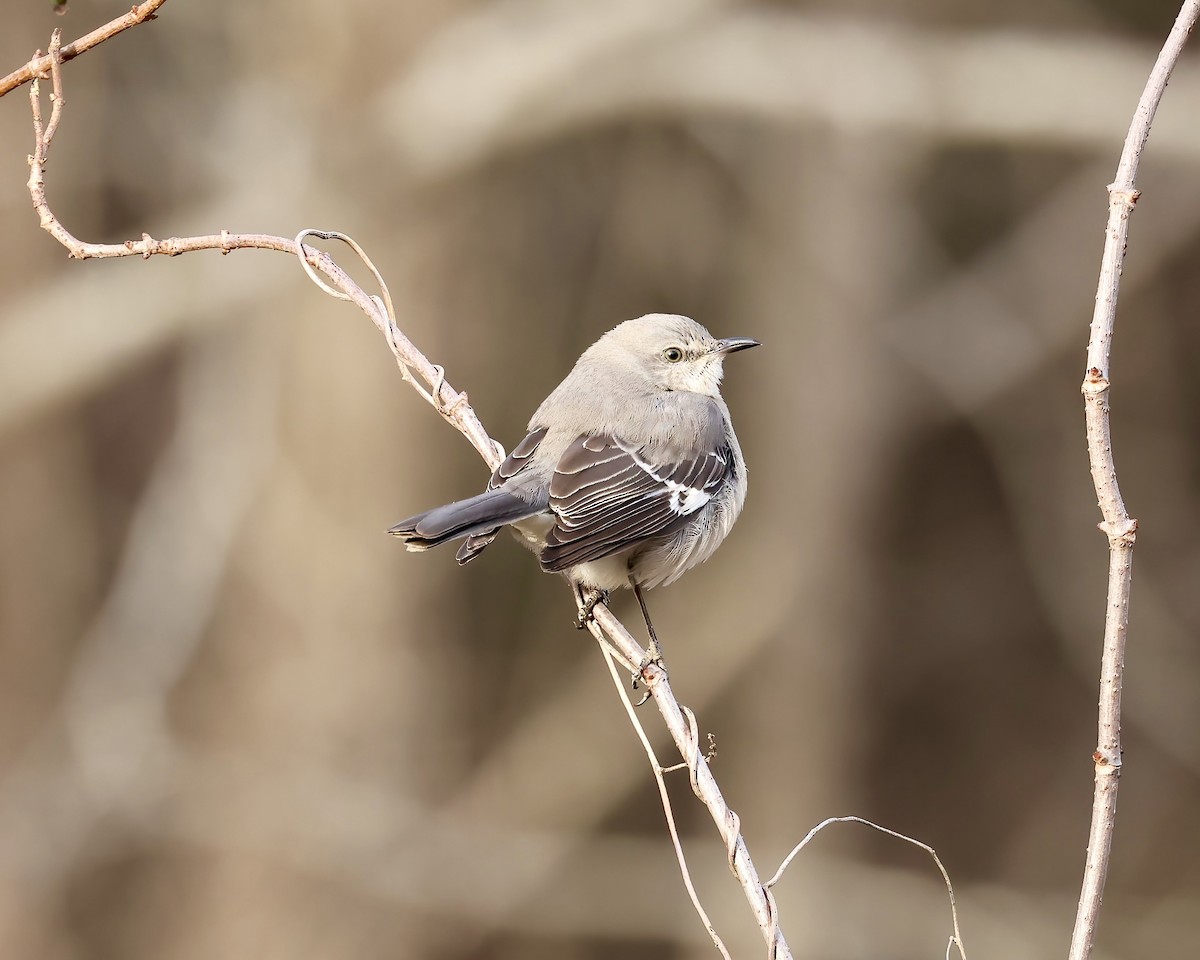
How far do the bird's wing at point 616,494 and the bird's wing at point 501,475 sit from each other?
0.35 ft

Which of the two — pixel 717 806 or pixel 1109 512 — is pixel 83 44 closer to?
pixel 717 806

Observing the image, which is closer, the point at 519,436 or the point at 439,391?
the point at 439,391

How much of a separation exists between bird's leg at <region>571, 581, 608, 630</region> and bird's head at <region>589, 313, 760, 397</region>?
91 centimetres

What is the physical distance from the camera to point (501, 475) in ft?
11.8

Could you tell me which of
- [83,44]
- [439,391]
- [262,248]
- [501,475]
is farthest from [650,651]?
[83,44]

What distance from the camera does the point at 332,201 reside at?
720 centimetres

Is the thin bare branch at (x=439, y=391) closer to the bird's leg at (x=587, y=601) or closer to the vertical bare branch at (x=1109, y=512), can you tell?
the bird's leg at (x=587, y=601)

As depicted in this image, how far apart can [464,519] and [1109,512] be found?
1.61 meters

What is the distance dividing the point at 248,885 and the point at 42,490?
2.69 m

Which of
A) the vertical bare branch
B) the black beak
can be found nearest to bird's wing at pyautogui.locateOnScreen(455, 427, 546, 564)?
the black beak

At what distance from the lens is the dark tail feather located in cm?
298

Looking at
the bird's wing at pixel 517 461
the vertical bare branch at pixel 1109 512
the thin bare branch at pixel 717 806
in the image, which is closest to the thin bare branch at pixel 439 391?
the thin bare branch at pixel 717 806

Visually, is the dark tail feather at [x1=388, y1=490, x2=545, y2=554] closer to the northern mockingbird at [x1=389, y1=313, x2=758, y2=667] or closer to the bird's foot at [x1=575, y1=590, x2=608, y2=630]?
the northern mockingbird at [x1=389, y1=313, x2=758, y2=667]

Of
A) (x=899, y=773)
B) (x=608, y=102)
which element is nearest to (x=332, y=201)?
(x=608, y=102)
